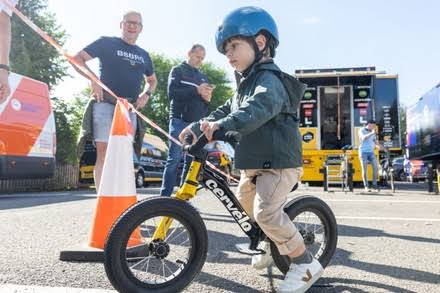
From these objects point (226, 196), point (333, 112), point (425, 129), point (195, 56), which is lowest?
point (226, 196)

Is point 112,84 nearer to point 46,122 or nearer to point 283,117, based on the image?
point 283,117

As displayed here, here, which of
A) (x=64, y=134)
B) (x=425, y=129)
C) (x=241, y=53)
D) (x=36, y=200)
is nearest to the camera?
(x=241, y=53)

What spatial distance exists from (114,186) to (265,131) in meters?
1.38

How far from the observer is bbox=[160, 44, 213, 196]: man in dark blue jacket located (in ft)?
17.0

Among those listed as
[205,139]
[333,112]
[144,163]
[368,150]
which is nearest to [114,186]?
[205,139]

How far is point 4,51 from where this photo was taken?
8.91 ft

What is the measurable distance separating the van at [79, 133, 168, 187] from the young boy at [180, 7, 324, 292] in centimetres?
1309

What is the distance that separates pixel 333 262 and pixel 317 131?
31.4 feet

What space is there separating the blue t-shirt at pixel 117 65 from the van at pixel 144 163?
36.9 feet

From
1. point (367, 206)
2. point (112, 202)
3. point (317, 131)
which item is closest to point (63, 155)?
point (317, 131)

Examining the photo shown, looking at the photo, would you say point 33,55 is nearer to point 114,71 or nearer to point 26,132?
point 26,132

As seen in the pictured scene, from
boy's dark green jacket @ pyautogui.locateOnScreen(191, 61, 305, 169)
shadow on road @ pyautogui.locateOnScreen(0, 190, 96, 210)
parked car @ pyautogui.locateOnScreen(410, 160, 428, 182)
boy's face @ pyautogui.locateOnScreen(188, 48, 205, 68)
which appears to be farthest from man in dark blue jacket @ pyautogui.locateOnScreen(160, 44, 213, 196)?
parked car @ pyautogui.locateOnScreen(410, 160, 428, 182)

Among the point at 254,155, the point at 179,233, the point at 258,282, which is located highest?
the point at 254,155

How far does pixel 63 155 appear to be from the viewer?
71.7 ft
